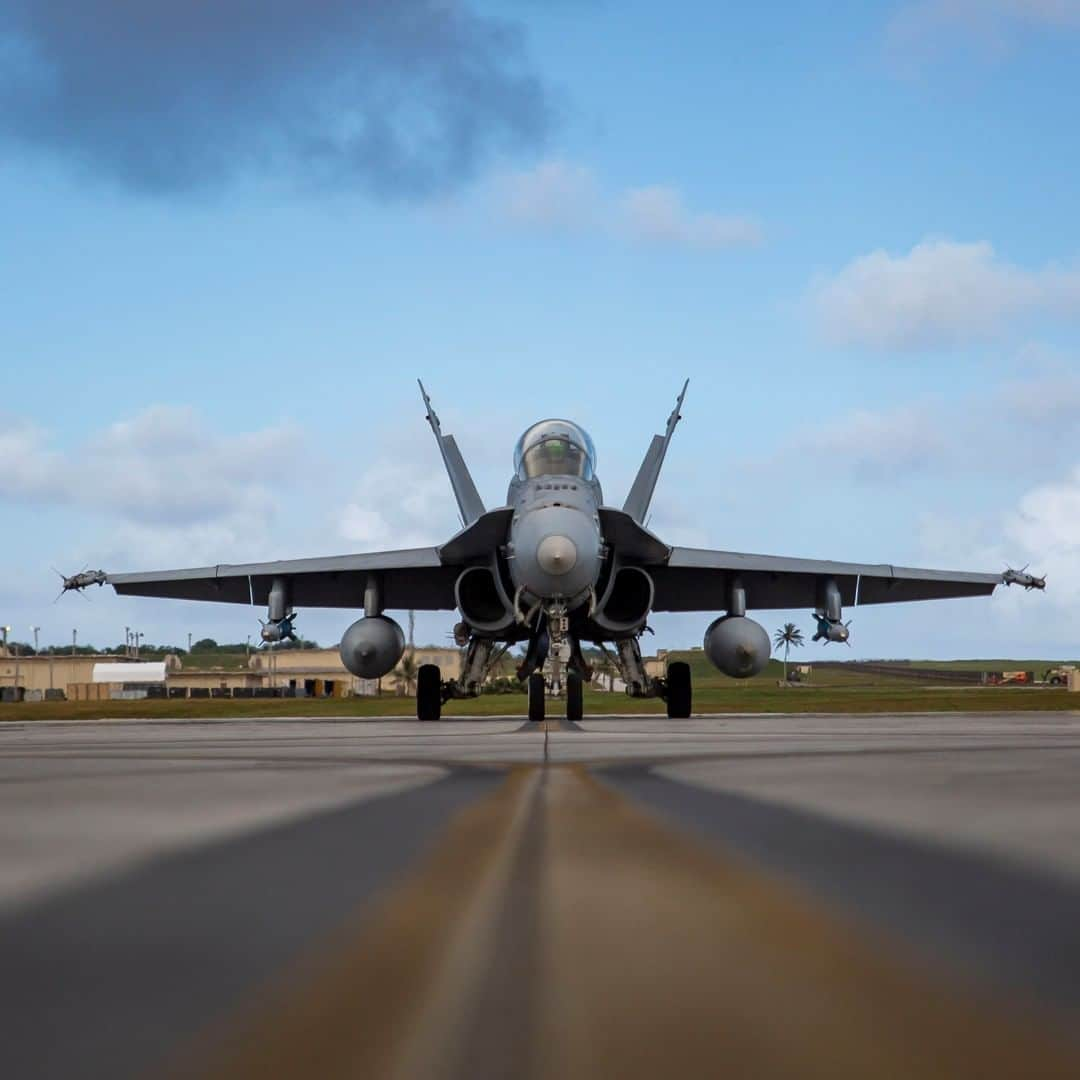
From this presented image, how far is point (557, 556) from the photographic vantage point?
17.3 meters

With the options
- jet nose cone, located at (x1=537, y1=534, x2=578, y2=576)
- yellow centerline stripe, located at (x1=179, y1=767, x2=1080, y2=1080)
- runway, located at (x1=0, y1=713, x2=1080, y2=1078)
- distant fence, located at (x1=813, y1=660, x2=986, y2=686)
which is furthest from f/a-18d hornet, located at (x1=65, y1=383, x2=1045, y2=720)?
distant fence, located at (x1=813, y1=660, x2=986, y2=686)

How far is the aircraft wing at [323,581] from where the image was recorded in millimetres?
23141

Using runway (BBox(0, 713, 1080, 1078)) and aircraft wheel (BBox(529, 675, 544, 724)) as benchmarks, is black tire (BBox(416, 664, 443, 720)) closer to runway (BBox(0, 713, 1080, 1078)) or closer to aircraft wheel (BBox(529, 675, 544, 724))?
aircraft wheel (BBox(529, 675, 544, 724))

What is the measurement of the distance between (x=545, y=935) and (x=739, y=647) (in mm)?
18973

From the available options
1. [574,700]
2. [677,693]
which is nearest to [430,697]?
[574,700]

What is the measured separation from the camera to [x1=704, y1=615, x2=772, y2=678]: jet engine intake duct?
20859mm

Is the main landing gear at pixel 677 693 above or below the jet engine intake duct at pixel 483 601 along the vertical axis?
below

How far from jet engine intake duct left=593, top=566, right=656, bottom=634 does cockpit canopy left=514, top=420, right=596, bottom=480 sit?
5.99 ft

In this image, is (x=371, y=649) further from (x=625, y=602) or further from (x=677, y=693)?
(x=677, y=693)

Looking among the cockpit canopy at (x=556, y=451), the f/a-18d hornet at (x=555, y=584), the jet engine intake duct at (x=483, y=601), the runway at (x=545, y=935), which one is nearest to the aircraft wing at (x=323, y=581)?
the f/a-18d hornet at (x=555, y=584)

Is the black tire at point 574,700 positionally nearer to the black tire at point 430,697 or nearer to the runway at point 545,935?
the black tire at point 430,697

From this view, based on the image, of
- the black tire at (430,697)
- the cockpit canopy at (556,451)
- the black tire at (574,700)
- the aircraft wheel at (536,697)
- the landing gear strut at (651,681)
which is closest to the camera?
the aircraft wheel at (536,697)

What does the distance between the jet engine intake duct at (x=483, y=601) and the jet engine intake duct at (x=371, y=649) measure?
1.25 metres

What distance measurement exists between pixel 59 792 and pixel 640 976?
4503 mm
